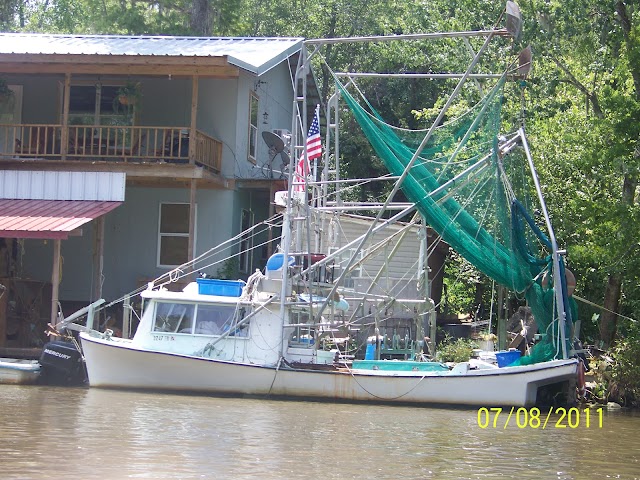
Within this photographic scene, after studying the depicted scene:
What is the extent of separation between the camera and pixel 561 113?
75.9 ft

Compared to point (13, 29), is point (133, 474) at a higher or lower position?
lower

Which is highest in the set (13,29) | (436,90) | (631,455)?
(13,29)

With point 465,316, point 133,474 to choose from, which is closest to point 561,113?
point 465,316

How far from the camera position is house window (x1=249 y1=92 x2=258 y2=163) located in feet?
85.9

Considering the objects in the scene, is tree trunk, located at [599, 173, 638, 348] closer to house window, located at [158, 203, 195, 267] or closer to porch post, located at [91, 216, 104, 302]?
house window, located at [158, 203, 195, 267]

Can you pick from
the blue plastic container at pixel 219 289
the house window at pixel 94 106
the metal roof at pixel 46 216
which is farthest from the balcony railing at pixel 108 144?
the blue plastic container at pixel 219 289

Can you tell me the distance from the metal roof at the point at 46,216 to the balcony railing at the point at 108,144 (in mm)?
1439

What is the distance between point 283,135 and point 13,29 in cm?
2440

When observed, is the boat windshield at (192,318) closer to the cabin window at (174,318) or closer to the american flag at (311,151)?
the cabin window at (174,318)

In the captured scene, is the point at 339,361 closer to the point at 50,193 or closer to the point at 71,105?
the point at 50,193

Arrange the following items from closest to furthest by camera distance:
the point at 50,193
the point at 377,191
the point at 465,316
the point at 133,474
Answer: the point at 133,474, the point at 50,193, the point at 465,316, the point at 377,191

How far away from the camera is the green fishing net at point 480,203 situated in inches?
698

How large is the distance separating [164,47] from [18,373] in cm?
936

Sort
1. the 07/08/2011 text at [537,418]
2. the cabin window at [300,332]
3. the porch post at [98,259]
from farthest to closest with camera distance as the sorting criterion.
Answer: the porch post at [98,259] → the cabin window at [300,332] → the 07/08/2011 text at [537,418]
